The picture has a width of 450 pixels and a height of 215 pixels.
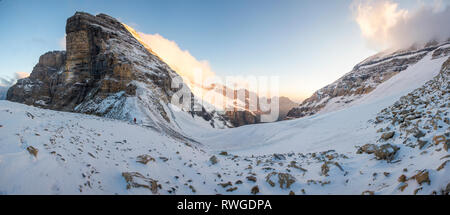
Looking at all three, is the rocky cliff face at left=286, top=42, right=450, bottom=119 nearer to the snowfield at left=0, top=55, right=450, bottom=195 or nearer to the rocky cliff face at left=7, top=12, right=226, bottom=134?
the rocky cliff face at left=7, top=12, right=226, bottom=134

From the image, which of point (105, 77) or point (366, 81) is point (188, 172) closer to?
point (105, 77)

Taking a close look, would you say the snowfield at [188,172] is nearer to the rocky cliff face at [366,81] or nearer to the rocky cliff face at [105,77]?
the rocky cliff face at [105,77]

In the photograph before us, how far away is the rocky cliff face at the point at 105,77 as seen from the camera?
41781 millimetres

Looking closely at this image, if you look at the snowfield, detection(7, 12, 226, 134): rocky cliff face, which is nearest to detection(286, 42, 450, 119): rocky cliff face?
detection(7, 12, 226, 134): rocky cliff face

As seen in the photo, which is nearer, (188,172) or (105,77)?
(188,172)

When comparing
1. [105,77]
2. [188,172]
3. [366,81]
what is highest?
[366,81]

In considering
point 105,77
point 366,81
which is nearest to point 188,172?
point 105,77

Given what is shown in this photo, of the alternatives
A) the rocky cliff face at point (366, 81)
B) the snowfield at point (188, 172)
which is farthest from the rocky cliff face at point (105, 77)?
the rocky cliff face at point (366, 81)

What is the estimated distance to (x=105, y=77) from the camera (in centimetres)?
4644

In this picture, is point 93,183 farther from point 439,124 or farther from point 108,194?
point 439,124

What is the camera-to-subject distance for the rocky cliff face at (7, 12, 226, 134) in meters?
41.8

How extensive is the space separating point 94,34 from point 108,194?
225ft

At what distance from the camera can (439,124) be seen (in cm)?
711
